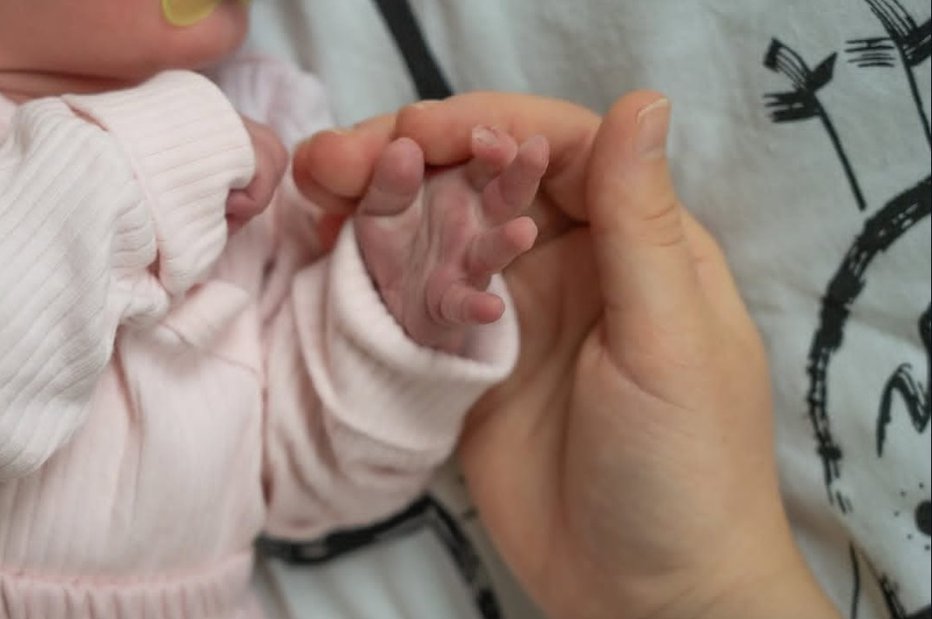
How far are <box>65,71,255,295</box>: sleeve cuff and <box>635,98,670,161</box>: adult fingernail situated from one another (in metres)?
0.24

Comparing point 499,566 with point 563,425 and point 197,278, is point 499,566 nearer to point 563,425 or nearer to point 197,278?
point 563,425

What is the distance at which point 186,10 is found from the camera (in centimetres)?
71

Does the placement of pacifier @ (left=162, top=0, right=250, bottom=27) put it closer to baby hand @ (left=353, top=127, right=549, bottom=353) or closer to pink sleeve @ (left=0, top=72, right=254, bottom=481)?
pink sleeve @ (left=0, top=72, right=254, bottom=481)

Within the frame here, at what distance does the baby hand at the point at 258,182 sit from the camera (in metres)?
0.74

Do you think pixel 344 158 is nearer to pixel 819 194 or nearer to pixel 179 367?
pixel 179 367

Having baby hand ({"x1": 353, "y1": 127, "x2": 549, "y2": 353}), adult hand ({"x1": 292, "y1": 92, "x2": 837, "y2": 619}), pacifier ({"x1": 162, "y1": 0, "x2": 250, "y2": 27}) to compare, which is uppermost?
pacifier ({"x1": 162, "y1": 0, "x2": 250, "y2": 27})

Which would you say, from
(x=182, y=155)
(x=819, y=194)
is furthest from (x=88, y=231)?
(x=819, y=194)

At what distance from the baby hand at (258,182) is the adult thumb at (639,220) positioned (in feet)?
0.69

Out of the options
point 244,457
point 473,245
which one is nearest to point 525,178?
→ point 473,245

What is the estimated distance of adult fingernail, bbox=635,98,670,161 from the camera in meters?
0.68

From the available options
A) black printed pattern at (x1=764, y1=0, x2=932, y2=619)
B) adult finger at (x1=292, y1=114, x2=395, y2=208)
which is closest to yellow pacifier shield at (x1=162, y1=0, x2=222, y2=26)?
adult finger at (x1=292, y1=114, x2=395, y2=208)

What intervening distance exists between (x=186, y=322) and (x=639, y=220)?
11.5 inches

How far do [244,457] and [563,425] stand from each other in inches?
8.8

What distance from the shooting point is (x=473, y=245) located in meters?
0.67
